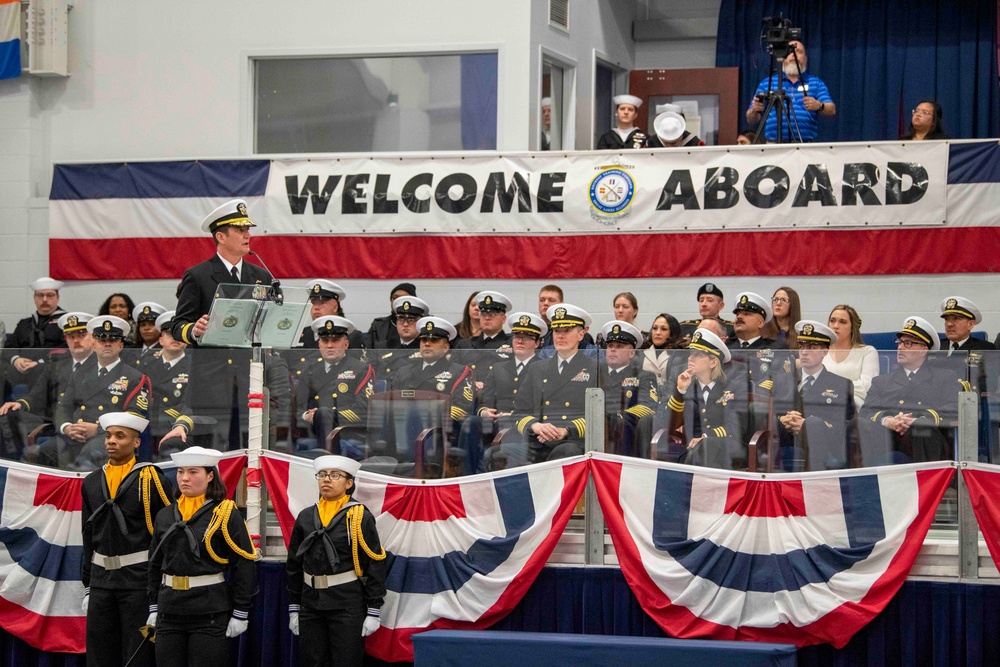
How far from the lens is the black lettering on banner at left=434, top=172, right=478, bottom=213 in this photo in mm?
11117

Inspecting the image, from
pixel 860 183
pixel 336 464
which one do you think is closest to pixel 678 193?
pixel 860 183

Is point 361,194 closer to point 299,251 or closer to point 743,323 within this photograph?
point 299,251

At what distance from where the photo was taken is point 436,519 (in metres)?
7.12

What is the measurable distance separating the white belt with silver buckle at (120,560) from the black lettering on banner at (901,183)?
255 inches

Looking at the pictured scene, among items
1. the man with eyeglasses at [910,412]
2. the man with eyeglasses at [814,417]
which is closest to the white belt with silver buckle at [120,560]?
the man with eyeglasses at [814,417]

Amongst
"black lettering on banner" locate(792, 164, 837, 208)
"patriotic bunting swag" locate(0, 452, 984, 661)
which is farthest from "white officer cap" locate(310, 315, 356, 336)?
"black lettering on banner" locate(792, 164, 837, 208)

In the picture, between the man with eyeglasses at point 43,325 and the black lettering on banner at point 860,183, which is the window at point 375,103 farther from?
the black lettering on banner at point 860,183

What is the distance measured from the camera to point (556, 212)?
10953 mm

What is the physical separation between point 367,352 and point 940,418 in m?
3.05

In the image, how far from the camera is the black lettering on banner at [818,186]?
34.4 ft

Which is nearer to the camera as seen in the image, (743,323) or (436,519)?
(436,519)

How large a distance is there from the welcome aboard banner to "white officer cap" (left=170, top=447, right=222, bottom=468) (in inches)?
184

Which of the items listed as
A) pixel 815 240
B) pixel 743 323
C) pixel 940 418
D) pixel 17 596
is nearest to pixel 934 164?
pixel 815 240

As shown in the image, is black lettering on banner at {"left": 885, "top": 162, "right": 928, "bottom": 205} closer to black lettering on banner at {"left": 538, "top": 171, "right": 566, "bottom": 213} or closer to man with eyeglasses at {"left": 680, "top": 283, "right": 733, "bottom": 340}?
man with eyeglasses at {"left": 680, "top": 283, "right": 733, "bottom": 340}
